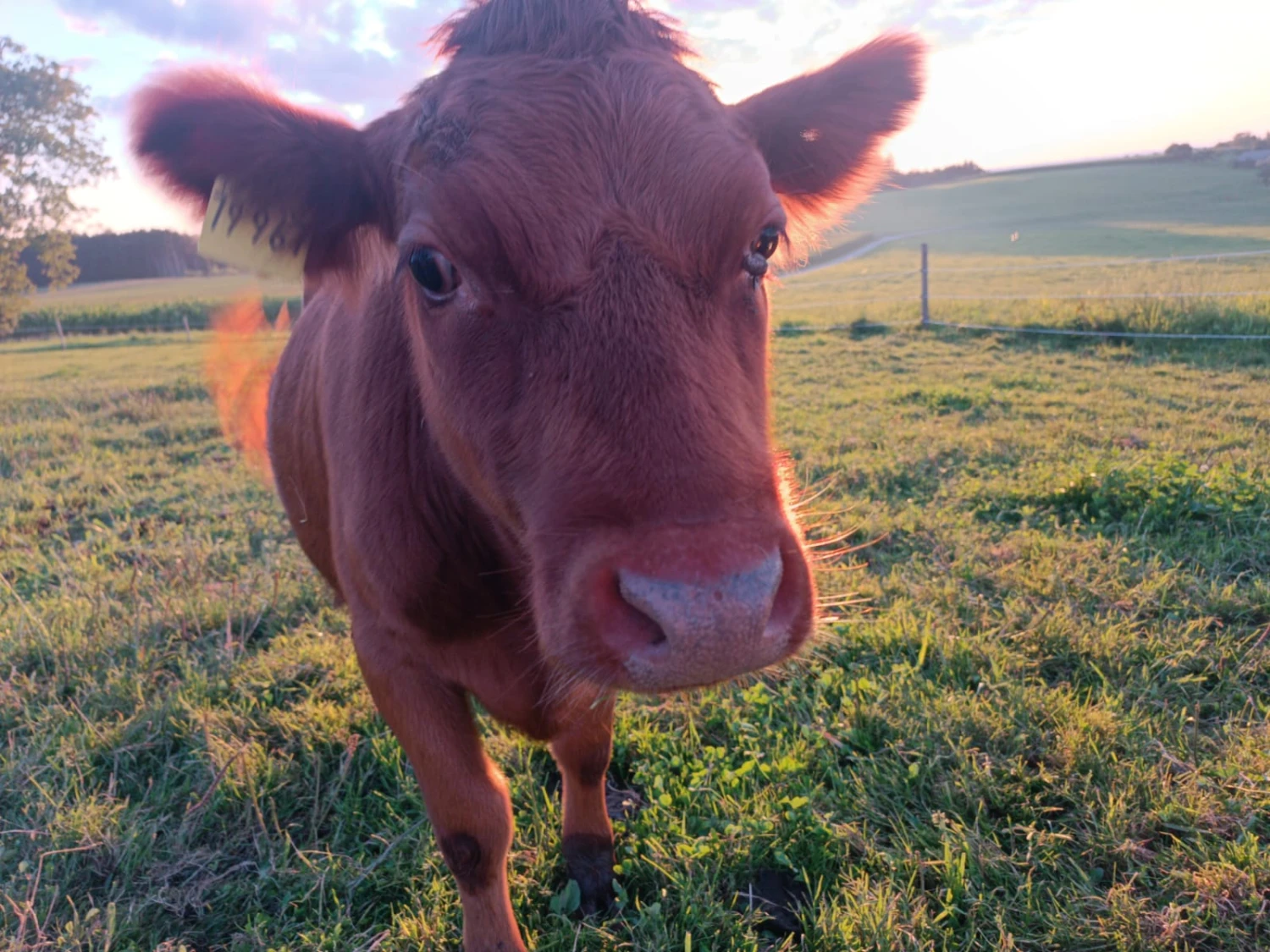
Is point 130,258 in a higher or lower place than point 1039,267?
higher

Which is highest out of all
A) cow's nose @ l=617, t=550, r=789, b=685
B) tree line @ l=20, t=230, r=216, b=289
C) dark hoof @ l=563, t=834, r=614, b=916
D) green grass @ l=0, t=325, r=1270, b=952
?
tree line @ l=20, t=230, r=216, b=289

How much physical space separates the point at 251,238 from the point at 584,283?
3.87 ft

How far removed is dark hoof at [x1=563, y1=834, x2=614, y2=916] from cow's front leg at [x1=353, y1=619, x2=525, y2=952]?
10.1 inches

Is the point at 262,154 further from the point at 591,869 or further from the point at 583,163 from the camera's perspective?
the point at 591,869

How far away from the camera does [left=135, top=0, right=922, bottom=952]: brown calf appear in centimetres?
119

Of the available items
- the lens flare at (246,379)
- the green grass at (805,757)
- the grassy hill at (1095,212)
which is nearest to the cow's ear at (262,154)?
the green grass at (805,757)

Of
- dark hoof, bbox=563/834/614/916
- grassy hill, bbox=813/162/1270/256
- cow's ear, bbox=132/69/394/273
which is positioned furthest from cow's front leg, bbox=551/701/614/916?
grassy hill, bbox=813/162/1270/256

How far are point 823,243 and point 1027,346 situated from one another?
884cm

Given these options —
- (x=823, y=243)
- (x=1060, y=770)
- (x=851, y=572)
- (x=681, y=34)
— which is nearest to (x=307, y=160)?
(x=681, y=34)

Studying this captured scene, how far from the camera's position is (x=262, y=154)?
5.72 feet

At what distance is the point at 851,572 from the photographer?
3.88m

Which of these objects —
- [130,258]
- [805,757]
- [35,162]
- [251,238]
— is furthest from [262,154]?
[130,258]

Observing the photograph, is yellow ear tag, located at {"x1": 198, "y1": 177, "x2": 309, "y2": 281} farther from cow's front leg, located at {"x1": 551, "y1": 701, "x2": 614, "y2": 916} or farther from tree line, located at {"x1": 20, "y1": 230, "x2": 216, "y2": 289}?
tree line, located at {"x1": 20, "y1": 230, "x2": 216, "y2": 289}

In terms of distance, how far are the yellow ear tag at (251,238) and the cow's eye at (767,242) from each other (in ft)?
3.93
